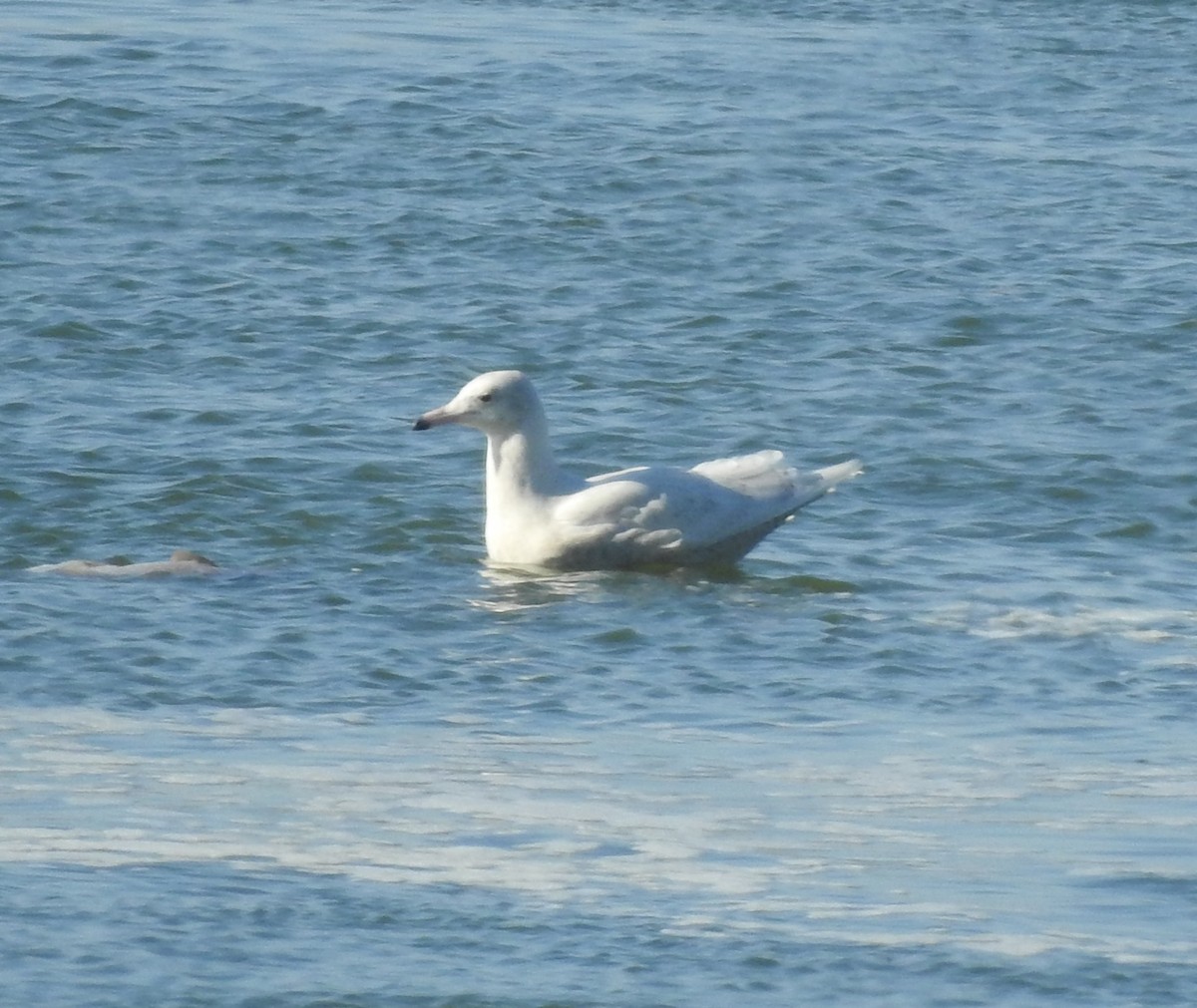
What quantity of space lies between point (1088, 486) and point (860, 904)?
5416 millimetres

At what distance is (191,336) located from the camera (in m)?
14.1

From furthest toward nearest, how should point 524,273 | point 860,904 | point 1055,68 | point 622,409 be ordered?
point 1055,68
point 524,273
point 622,409
point 860,904

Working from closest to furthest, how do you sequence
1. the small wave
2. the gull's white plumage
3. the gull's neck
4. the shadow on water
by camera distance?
the small wave < the shadow on water < the gull's white plumage < the gull's neck

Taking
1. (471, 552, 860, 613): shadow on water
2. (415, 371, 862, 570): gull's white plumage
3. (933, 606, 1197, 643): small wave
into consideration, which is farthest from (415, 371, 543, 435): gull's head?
(933, 606, 1197, 643): small wave

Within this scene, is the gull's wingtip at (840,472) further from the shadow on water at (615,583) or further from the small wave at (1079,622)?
the small wave at (1079,622)

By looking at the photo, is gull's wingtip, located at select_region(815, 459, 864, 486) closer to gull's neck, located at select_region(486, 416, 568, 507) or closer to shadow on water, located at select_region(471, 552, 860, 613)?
shadow on water, located at select_region(471, 552, 860, 613)

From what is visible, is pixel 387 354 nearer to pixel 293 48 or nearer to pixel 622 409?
pixel 622 409

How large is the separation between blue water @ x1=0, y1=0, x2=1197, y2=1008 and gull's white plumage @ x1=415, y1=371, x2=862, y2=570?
0.20 metres

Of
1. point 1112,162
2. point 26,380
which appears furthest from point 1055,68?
point 26,380

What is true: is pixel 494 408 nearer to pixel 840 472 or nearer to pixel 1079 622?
pixel 840 472

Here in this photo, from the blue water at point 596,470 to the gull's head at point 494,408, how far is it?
1.56ft

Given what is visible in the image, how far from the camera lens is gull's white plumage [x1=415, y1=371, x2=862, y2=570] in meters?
10.8

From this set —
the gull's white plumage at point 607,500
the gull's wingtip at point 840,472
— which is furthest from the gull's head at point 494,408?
the gull's wingtip at point 840,472

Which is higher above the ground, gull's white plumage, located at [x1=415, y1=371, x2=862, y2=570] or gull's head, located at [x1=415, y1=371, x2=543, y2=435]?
gull's head, located at [x1=415, y1=371, x2=543, y2=435]
